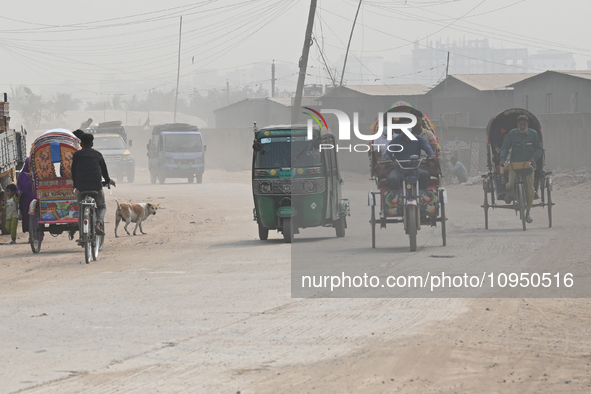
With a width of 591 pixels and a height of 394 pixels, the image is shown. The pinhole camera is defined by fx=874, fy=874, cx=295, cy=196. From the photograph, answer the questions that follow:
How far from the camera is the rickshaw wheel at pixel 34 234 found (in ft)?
47.5

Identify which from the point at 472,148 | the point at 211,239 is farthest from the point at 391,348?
the point at 472,148

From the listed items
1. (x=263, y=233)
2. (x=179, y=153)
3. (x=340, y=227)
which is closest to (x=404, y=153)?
(x=340, y=227)

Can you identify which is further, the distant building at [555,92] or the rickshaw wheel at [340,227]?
the distant building at [555,92]

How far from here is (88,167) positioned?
1295cm

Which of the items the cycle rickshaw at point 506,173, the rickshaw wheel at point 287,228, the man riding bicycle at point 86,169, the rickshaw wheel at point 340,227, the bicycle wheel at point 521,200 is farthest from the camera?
the cycle rickshaw at point 506,173

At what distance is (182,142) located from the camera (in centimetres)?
4003

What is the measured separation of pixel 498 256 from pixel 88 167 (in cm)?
605

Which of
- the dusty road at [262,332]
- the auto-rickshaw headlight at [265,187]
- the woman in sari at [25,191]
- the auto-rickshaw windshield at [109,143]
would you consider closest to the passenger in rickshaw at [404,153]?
the dusty road at [262,332]

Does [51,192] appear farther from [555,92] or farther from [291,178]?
[555,92]

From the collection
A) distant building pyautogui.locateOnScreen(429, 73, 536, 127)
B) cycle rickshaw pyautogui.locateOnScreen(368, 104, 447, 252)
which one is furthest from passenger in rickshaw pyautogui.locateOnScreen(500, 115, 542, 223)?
distant building pyautogui.locateOnScreen(429, 73, 536, 127)

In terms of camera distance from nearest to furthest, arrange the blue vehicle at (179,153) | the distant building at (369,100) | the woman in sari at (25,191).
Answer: the woman in sari at (25,191) → the blue vehicle at (179,153) → the distant building at (369,100)

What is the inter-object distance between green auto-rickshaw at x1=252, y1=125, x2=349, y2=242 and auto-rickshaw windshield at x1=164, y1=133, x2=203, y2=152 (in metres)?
25.2

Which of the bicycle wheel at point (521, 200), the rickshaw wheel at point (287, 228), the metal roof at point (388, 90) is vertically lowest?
the rickshaw wheel at point (287, 228)

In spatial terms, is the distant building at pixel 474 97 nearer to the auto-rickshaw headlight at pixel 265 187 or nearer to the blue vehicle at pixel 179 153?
the blue vehicle at pixel 179 153
